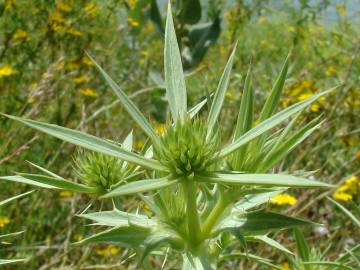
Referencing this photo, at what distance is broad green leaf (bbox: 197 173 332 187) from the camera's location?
0.52 m

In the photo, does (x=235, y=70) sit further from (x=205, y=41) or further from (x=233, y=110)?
(x=205, y=41)

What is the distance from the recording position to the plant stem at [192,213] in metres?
0.66

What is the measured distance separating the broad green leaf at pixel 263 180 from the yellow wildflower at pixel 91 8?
6.89ft

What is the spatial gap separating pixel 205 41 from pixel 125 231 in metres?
1.48

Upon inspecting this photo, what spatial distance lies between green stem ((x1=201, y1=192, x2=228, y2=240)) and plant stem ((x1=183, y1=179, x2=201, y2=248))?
12 millimetres

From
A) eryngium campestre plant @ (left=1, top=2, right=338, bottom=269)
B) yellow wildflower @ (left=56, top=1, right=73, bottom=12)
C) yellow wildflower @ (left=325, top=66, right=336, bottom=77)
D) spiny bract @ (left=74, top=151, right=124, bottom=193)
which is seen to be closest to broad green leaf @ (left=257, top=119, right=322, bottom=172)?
eryngium campestre plant @ (left=1, top=2, right=338, bottom=269)

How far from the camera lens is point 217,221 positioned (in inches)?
28.0

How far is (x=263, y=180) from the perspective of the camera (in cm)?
55

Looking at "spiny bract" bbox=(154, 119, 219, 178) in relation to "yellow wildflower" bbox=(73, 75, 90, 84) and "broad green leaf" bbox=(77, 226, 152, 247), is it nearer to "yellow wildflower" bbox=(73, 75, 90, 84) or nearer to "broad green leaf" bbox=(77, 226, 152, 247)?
"broad green leaf" bbox=(77, 226, 152, 247)

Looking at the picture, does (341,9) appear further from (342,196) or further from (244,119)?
(244,119)

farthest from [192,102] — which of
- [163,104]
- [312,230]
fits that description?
[312,230]

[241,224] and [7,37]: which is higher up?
[241,224]

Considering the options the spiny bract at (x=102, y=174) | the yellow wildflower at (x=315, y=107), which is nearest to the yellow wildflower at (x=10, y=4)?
the yellow wildflower at (x=315, y=107)

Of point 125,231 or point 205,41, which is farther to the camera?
point 205,41
